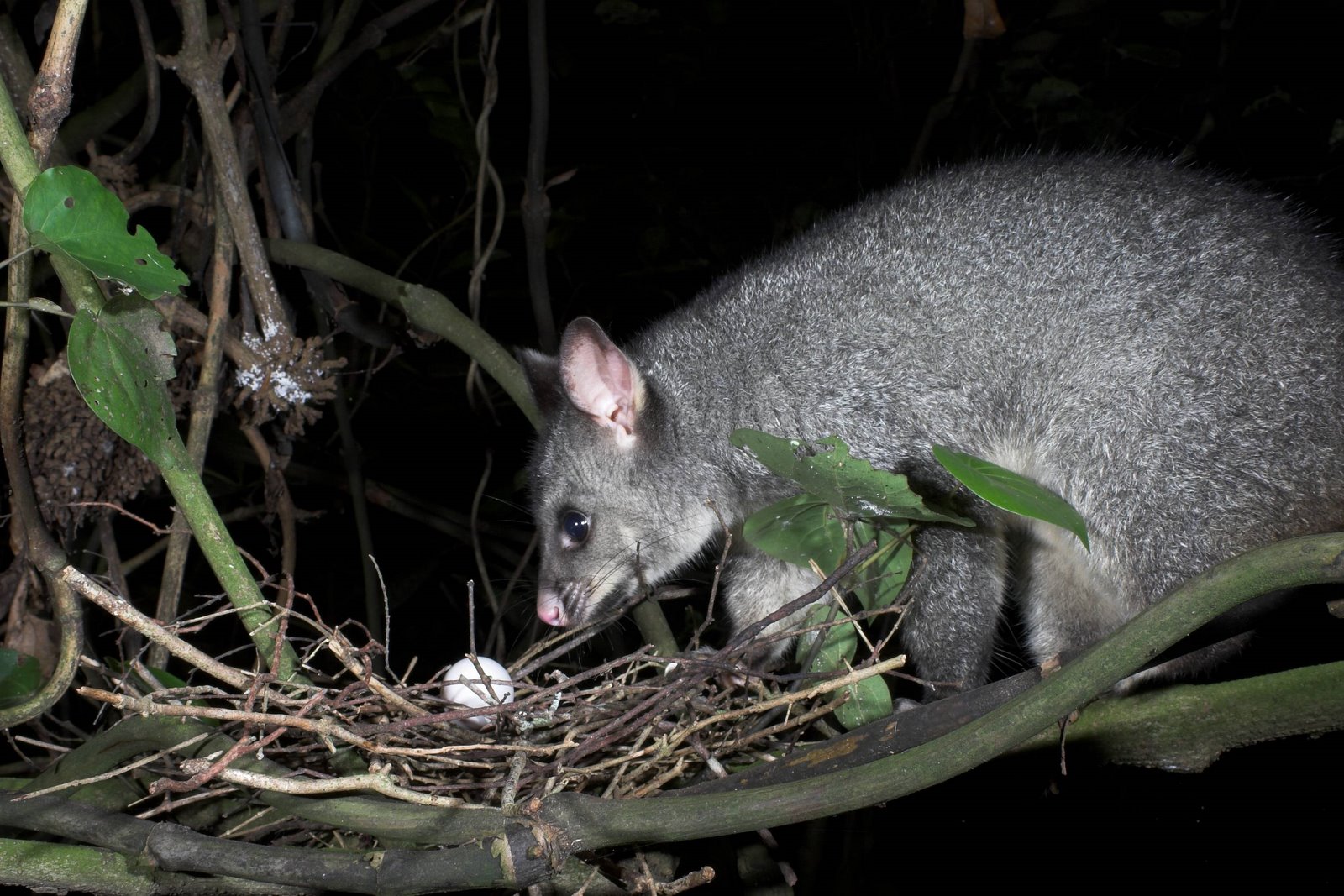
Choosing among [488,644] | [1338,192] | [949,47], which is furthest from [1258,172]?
[488,644]

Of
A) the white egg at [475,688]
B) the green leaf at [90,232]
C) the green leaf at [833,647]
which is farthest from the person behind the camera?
the green leaf at [833,647]

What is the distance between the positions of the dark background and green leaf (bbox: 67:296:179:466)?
1.89 m

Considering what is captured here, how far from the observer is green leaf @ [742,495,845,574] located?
2293mm

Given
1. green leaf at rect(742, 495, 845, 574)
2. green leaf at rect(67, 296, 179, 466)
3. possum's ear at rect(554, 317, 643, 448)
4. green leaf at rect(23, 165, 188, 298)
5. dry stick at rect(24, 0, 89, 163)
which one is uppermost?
dry stick at rect(24, 0, 89, 163)

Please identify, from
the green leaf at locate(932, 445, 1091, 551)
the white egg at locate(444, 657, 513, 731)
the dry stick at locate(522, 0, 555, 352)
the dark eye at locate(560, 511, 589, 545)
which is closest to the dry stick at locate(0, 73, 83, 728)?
the white egg at locate(444, 657, 513, 731)

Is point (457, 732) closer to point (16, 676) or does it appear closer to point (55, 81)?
point (16, 676)

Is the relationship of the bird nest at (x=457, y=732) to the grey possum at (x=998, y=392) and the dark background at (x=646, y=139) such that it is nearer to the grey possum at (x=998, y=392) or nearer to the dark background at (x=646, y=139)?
the grey possum at (x=998, y=392)

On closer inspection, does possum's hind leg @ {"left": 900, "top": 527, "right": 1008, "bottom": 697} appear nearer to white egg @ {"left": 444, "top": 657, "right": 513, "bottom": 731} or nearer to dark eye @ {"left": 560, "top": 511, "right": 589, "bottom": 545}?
dark eye @ {"left": 560, "top": 511, "right": 589, "bottom": 545}

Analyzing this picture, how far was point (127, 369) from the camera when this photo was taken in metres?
1.85

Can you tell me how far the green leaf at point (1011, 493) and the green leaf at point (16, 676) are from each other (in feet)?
5.85

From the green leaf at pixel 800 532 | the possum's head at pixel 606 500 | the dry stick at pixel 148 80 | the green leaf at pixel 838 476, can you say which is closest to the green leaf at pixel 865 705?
the green leaf at pixel 800 532

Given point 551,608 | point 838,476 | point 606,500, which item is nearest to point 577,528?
point 606,500

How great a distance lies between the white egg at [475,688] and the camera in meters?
2.29

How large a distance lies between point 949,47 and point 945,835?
328 centimetres
